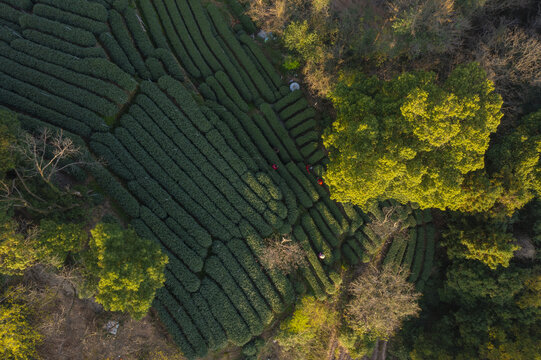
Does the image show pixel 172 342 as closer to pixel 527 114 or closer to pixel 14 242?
pixel 14 242

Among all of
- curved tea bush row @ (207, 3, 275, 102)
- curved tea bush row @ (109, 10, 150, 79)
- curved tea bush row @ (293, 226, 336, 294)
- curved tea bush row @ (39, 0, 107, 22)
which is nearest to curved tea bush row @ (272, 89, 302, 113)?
curved tea bush row @ (207, 3, 275, 102)

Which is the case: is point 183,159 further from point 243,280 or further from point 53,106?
point 243,280

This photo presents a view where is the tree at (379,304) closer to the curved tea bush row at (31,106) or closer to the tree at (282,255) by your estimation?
the tree at (282,255)

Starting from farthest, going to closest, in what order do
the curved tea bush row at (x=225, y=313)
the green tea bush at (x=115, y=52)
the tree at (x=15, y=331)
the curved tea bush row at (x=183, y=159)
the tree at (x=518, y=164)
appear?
the curved tea bush row at (x=183, y=159), the green tea bush at (x=115, y=52), the tree at (x=518, y=164), the curved tea bush row at (x=225, y=313), the tree at (x=15, y=331)

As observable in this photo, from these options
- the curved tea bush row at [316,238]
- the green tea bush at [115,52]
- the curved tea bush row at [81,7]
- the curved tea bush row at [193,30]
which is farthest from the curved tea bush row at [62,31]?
the curved tea bush row at [316,238]

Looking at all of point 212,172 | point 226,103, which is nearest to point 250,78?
point 226,103

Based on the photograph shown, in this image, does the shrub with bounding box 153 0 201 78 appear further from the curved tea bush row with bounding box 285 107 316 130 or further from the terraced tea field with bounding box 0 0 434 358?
the curved tea bush row with bounding box 285 107 316 130

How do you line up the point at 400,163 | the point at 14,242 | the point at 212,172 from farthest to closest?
1. the point at 212,172
2. the point at 400,163
3. the point at 14,242
